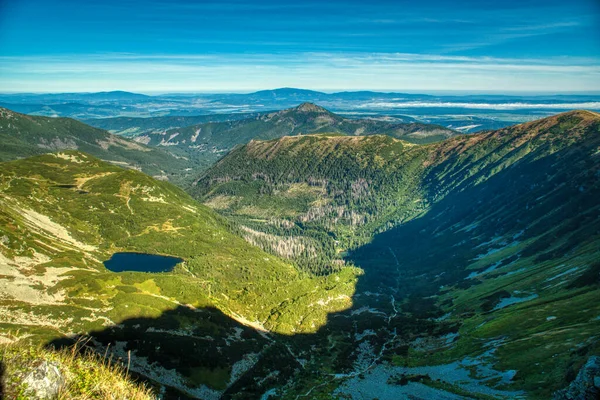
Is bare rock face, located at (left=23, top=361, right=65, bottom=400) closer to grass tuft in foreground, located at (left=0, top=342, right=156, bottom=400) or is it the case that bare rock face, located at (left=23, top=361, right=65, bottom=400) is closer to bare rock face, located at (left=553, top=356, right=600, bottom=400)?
grass tuft in foreground, located at (left=0, top=342, right=156, bottom=400)

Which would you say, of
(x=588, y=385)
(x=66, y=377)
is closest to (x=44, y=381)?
(x=66, y=377)

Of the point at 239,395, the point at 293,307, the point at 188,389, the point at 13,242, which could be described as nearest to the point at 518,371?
the point at 239,395

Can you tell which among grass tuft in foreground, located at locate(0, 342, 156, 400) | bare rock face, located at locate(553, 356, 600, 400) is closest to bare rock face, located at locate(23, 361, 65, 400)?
grass tuft in foreground, located at locate(0, 342, 156, 400)

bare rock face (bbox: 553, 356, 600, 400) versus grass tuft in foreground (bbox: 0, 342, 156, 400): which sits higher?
grass tuft in foreground (bbox: 0, 342, 156, 400)

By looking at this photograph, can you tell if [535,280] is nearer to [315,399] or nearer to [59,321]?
[315,399]

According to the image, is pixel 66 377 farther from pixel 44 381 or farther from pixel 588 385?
pixel 588 385

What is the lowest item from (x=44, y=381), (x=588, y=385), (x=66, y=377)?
(x=588, y=385)
